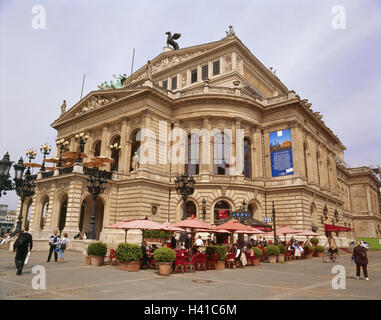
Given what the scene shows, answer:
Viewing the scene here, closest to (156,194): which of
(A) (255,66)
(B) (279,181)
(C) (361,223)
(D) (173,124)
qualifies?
(D) (173,124)

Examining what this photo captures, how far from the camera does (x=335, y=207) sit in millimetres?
42500

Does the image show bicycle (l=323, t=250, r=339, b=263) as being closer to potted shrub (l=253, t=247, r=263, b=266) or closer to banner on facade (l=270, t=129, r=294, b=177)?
potted shrub (l=253, t=247, r=263, b=266)

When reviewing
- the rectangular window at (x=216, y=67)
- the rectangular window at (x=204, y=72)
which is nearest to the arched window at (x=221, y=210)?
the rectangular window at (x=216, y=67)

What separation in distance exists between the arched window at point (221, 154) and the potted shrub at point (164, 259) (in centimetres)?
2096

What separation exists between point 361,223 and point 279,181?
45.4m

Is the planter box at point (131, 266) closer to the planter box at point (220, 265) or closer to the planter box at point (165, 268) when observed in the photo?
the planter box at point (165, 268)

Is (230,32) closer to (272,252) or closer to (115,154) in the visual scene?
(115,154)

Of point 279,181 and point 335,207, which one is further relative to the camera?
point 335,207

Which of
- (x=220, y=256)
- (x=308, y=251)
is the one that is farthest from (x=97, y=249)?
(x=308, y=251)

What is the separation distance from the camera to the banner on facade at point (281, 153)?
111 ft

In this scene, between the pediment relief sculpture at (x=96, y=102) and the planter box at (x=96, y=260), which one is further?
the pediment relief sculpture at (x=96, y=102)
